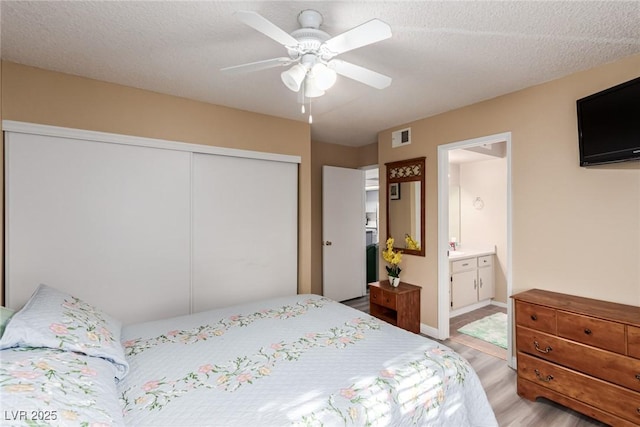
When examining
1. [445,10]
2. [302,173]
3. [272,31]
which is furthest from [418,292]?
[272,31]

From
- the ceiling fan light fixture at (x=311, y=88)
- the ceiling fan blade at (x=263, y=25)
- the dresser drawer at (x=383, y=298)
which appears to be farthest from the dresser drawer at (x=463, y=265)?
the ceiling fan blade at (x=263, y=25)

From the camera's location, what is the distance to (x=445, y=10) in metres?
1.53

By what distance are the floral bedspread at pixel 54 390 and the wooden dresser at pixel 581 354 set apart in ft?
8.44

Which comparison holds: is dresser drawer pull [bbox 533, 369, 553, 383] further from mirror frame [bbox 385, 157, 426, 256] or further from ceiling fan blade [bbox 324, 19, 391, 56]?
ceiling fan blade [bbox 324, 19, 391, 56]

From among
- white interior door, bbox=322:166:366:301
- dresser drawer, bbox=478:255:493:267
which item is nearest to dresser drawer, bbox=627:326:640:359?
dresser drawer, bbox=478:255:493:267

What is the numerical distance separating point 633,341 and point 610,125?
1.37 metres

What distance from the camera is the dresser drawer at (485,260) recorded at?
14.2 feet

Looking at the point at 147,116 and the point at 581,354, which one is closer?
the point at 581,354

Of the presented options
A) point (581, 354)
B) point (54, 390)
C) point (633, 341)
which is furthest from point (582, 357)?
point (54, 390)

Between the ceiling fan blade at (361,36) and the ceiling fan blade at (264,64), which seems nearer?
the ceiling fan blade at (361,36)

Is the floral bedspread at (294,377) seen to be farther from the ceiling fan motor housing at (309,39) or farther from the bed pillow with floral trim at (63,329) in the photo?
the ceiling fan motor housing at (309,39)

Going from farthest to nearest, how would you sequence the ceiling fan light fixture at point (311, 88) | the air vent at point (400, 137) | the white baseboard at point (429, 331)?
the air vent at point (400, 137) < the white baseboard at point (429, 331) < the ceiling fan light fixture at point (311, 88)

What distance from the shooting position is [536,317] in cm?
217

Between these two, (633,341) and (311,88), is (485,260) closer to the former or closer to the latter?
(633,341)
